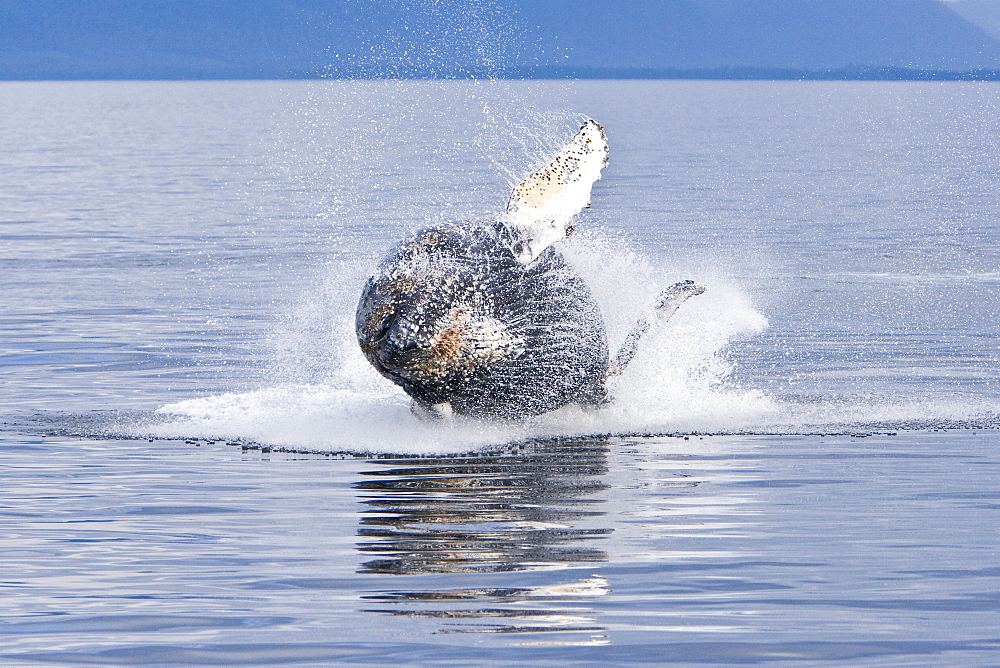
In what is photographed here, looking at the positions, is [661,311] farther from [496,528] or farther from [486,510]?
[496,528]

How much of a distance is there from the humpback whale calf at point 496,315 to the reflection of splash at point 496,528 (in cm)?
59

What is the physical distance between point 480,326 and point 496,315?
200 mm

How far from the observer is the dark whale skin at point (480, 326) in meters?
12.0

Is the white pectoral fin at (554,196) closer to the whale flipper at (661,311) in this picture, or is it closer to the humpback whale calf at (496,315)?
the humpback whale calf at (496,315)

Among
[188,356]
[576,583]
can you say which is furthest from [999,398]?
[188,356]

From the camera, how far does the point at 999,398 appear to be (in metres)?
14.5

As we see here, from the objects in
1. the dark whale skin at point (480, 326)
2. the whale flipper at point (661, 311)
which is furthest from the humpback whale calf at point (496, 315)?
the whale flipper at point (661, 311)

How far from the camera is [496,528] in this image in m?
9.72

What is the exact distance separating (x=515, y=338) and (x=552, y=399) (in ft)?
2.69

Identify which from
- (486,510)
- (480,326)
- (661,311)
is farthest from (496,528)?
(661,311)

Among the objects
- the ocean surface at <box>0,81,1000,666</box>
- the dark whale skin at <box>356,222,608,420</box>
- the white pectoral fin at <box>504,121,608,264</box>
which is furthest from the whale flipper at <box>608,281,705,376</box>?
the white pectoral fin at <box>504,121,608,264</box>

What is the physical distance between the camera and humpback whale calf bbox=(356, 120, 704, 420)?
475 inches

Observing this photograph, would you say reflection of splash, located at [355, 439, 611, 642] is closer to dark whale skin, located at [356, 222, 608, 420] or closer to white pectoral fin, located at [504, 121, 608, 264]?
dark whale skin, located at [356, 222, 608, 420]

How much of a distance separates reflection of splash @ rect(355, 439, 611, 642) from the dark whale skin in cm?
56
